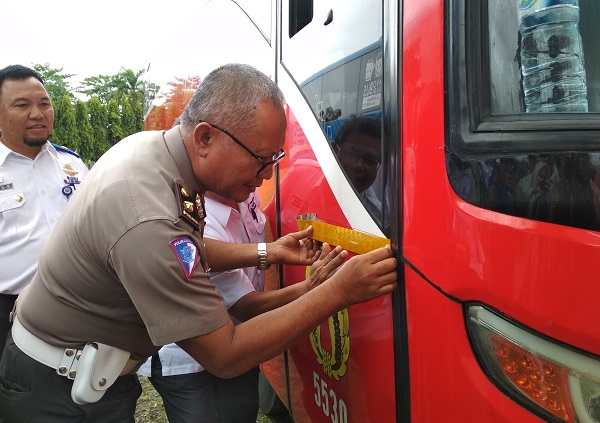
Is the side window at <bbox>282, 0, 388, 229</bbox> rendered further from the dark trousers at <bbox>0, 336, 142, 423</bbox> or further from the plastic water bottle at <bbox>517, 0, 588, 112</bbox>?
the dark trousers at <bbox>0, 336, 142, 423</bbox>

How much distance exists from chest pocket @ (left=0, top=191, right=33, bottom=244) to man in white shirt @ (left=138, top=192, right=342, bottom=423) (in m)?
0.97

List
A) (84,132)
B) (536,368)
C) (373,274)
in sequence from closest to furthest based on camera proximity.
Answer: (536,368), (373,274), (84,132)

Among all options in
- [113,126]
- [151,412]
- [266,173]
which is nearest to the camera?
[266,173]

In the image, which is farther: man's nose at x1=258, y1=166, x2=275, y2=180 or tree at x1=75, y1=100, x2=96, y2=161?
tree at x1=75, y1=100, x2=96, y2=161

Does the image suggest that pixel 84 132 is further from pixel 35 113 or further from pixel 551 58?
pixel 551 58

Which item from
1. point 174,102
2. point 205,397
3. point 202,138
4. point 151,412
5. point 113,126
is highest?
point 113,126

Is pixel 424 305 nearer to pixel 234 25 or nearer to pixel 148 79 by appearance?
pixel 234 25

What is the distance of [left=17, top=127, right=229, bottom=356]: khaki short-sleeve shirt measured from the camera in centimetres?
121

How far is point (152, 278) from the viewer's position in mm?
1206

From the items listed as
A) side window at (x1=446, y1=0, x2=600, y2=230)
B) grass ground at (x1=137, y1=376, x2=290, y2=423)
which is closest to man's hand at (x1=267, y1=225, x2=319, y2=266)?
side window at (x1=446, y1=0, x2=600, y2=230)

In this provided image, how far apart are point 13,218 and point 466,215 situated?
2.18 meters

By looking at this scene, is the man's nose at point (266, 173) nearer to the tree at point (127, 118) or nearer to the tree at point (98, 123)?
the tree at point (98, 123)

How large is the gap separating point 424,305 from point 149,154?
0.78 metres

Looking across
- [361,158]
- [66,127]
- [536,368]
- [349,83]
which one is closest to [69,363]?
[361,158]
